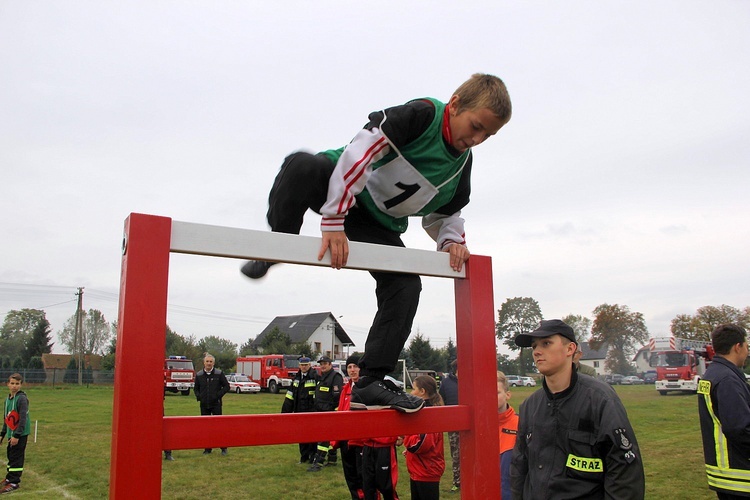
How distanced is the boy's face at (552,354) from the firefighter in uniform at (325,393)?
256 inches

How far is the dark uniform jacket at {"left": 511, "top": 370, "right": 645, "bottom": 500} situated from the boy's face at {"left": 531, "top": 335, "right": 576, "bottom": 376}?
0.09 meters

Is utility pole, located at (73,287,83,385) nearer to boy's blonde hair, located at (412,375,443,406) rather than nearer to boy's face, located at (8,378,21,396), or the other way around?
boy's face, located at (8,378,21,396)

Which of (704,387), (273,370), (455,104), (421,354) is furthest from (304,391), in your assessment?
(421,354)

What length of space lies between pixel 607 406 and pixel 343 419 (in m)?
1.47

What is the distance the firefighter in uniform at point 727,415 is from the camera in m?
3.90

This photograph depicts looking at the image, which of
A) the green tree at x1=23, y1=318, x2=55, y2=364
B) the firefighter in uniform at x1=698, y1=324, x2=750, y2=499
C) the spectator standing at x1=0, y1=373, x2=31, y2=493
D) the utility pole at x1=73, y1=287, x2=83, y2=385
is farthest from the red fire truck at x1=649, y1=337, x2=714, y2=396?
the green tree at x1=23, y1=318, x2=55, y2=364

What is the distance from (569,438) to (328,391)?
6872mm

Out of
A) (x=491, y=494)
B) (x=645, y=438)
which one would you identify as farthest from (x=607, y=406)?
(x=645, y=438)

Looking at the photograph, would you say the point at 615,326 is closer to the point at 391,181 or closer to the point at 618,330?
the point at 618,330

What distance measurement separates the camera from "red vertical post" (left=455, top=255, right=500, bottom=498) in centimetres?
199

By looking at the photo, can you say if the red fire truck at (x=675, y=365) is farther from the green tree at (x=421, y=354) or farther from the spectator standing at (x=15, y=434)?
the spectator standing at (x=15, y=434)

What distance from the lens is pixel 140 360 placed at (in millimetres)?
1485

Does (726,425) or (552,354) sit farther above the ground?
(552,354)

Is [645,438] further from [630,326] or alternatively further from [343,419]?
[630,326]
